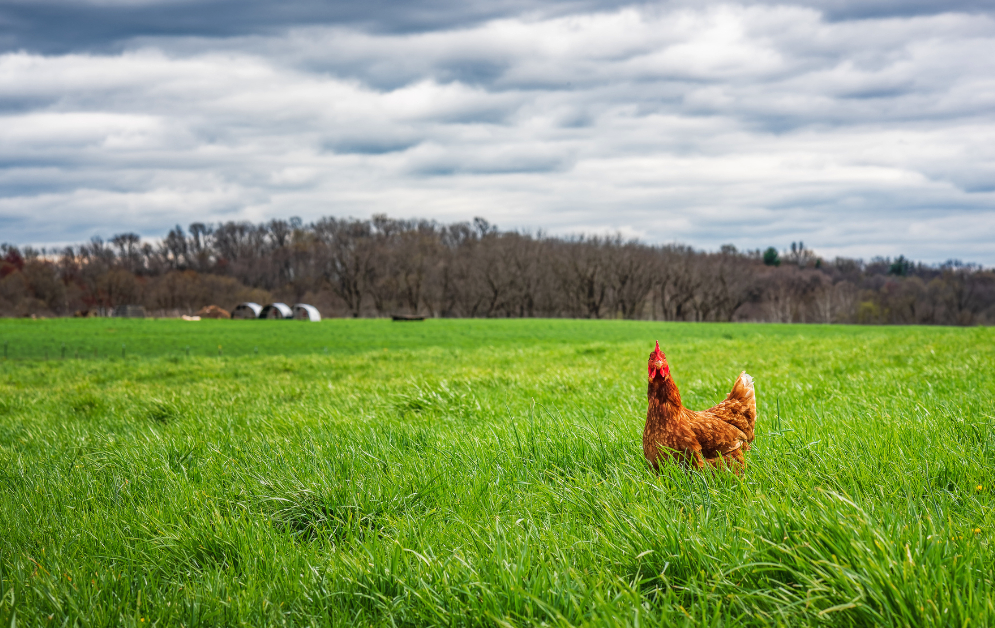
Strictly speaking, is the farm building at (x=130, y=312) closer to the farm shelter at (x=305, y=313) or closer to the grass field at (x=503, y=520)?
the farm shelter at (x=305, y=313)

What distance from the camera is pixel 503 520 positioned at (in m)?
3.42

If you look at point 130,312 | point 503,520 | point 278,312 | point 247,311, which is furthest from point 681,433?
point 130,312

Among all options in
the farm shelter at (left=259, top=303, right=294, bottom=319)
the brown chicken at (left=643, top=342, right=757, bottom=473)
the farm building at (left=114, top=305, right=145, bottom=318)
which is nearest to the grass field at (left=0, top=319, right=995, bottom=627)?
the brown chicken at (left=643, top=342, right=757, bottom=473)

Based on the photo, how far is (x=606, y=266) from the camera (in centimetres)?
10875

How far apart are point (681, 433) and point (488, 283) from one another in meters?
103

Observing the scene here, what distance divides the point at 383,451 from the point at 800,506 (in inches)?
127

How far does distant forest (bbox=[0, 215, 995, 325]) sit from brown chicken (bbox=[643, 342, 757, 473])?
335ft

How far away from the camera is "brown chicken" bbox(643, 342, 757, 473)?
3777 mm

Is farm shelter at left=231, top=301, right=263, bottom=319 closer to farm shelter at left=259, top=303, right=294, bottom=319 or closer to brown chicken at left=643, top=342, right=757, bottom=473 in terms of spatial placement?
farm shelter at left=259, top=303, right=294, bottom=319

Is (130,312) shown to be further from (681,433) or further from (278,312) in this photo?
(681,433)

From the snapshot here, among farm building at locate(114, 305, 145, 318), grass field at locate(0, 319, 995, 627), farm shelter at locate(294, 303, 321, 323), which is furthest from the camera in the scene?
farm building at locate(114, 305, 145, 318)

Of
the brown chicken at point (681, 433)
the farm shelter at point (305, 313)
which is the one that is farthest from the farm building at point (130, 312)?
the brown chicken at point (681, 433)

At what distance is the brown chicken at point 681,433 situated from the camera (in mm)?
3777

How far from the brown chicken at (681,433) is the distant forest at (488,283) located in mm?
101965
